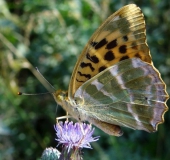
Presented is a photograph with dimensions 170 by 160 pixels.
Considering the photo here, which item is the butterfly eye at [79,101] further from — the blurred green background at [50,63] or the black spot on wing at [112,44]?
the blurred green background at [50,63]

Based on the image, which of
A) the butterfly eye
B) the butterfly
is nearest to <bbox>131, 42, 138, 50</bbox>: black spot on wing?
the butterfly

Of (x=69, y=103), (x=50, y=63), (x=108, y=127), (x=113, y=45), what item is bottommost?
(x=50, y=63)

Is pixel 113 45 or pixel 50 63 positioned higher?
pixel 113 45

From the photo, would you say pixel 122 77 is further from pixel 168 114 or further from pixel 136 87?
pixel 168 114

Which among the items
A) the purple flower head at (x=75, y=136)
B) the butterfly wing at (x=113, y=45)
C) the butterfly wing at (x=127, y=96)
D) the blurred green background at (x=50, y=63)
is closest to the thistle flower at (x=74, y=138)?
the purple flower head at (x=75, y=136)

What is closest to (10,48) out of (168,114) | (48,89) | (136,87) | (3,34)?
(3,34)

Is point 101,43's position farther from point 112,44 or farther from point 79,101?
point 79,101


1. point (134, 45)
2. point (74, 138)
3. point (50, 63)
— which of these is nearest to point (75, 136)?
point (74, 138)

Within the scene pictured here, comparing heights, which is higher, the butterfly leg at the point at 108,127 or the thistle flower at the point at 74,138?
the thistle flower at the point at 74,138
